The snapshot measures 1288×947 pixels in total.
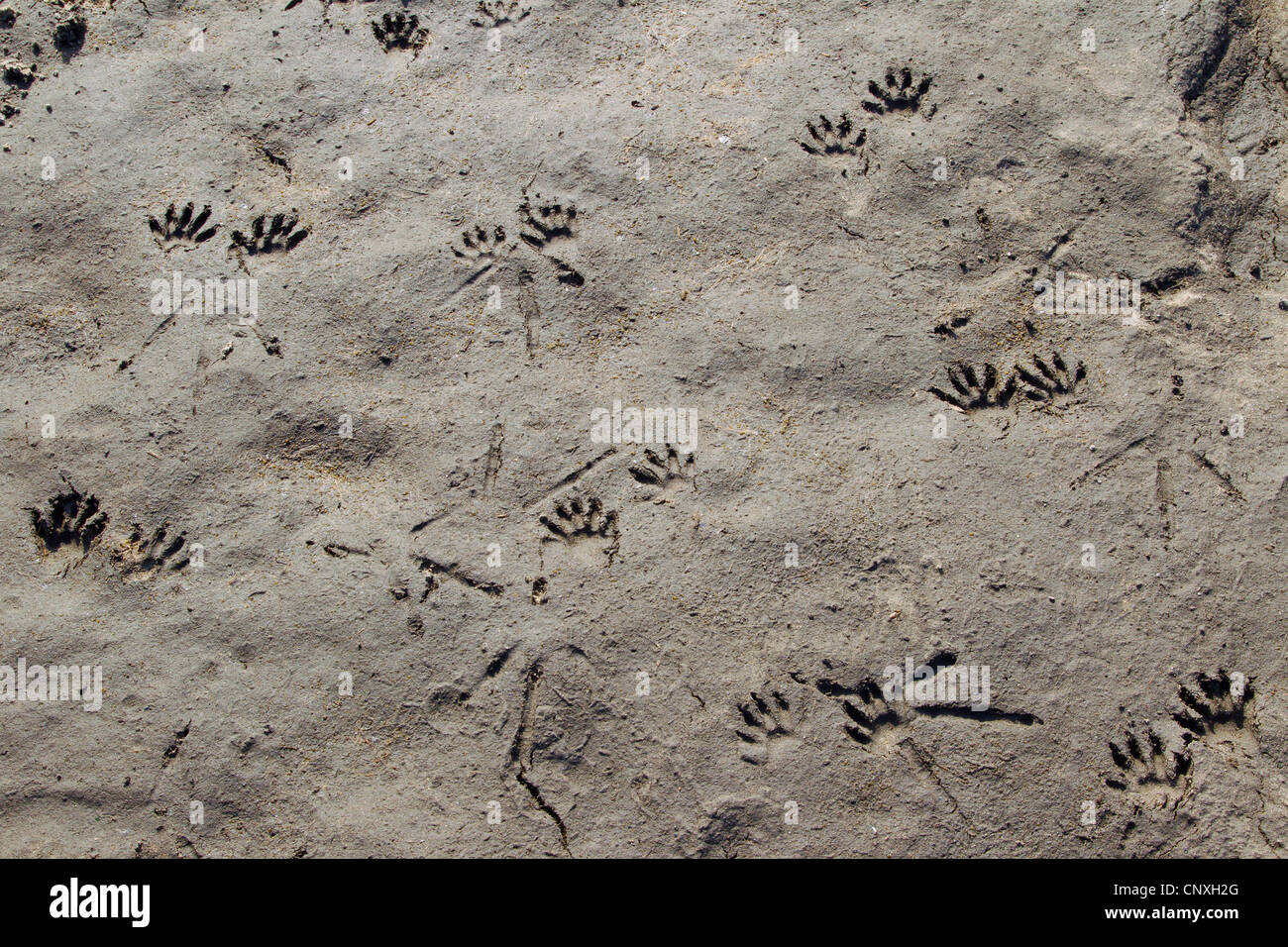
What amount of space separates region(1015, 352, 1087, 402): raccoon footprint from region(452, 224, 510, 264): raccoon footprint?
1716 mm

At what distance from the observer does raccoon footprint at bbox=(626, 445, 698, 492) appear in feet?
8.70

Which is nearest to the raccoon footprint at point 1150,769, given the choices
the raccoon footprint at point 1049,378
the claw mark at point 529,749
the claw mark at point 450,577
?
the raccoon footprint at point 1049,378

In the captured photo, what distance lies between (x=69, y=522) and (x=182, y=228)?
105 centimetres

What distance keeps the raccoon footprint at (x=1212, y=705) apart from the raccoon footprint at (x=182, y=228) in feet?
11.2

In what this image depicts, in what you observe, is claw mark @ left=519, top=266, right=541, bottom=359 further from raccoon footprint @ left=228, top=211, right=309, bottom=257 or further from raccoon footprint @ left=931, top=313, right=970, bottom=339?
raccoon footprint @ left=931, top=313, right=970, bottom=339

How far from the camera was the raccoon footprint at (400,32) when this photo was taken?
3.17 metres

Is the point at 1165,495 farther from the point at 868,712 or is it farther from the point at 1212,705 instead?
the point at 868,712

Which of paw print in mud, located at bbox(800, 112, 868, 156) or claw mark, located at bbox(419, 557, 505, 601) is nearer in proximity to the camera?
claw mark, located at bbox(419, 557, 505, 601)

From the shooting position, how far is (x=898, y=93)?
3.01m

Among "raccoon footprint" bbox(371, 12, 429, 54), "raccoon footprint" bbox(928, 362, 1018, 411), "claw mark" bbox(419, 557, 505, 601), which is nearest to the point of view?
"claw mark" bbox(419, 557, 505, 601)

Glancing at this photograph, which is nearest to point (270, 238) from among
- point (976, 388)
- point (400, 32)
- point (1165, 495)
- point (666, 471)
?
point (400, 32)

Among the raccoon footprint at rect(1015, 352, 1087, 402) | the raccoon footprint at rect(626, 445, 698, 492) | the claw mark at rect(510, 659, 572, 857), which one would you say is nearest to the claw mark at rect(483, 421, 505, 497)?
the raccoon footprint at rect(626, 445, 698, 492)
